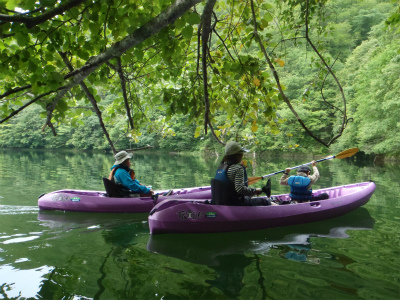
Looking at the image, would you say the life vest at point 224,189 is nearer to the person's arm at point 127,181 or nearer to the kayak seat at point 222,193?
the kayak seat at point 222,193

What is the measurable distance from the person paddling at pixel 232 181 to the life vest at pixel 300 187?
1347 mm

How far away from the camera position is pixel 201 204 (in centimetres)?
543

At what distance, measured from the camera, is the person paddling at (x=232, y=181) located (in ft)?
17.2

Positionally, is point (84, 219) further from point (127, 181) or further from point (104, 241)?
point (104, 241)

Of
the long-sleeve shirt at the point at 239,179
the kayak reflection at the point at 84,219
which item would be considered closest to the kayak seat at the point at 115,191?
the kayak reflection at the point at 84,219

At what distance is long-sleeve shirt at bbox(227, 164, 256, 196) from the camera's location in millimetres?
5242

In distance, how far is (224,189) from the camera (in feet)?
18.0

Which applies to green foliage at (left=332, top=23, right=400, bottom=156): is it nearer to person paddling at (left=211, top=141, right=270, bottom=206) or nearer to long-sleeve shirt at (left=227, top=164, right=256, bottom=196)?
person paddling at (left=211, top=141, right=270, bottom=206)

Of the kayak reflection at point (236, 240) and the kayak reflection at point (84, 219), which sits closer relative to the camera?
the kayak reflection at point (236, 240)

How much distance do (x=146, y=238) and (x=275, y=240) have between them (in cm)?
211

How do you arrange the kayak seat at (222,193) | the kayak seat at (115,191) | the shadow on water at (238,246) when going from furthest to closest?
Result: the kayak seat at (115,191) < the kayak seat at (222,193) < the shadow on water at (238,246)

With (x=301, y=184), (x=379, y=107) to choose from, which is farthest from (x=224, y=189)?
(x=379, y=107)

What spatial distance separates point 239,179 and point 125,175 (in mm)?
2993

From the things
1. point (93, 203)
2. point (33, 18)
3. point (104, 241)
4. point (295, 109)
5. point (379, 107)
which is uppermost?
point (295, 109)
